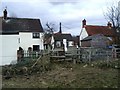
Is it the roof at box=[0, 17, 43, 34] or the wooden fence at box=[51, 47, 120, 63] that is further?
the roof at box=[0, 17, 43, 34]

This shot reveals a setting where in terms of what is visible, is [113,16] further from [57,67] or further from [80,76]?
[80,76]

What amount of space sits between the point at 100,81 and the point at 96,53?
1053cm

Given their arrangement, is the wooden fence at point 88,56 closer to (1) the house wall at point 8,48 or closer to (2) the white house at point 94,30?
(1) the house wall at point 8,48

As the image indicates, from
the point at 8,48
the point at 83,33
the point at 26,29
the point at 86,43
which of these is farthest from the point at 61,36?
the point at 8,48

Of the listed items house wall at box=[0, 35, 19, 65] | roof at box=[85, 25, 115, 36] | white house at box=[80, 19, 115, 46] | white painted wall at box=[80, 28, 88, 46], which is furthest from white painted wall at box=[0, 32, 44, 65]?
white painted wall at box=[80, 28, 88, 46]

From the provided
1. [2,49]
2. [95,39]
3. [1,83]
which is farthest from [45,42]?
[1,83]

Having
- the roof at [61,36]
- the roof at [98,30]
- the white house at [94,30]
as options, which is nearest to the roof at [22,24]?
the white house at [94,30]

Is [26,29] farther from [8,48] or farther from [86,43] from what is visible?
[8,48]

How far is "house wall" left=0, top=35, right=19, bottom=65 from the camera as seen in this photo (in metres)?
33.6

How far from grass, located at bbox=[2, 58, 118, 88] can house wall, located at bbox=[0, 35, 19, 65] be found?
10.8 m

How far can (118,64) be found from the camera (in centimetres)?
2328

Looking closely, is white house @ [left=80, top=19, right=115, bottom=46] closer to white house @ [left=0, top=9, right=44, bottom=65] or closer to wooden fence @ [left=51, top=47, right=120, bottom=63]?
white house @ [left=0, top=9, right=44, bottom=65]

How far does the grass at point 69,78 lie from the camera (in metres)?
18.4

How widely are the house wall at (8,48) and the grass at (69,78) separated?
10.8 m
